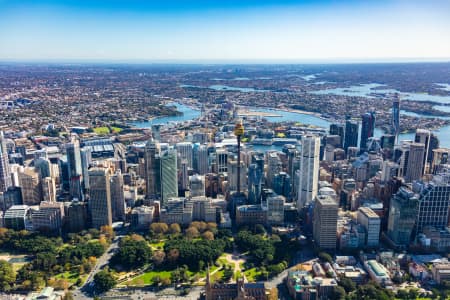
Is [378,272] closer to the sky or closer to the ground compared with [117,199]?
closer to the ground

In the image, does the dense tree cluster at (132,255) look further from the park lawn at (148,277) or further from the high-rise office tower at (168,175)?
the high-rise office tower at (168,175)

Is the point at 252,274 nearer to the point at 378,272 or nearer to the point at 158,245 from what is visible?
the point at 378,272

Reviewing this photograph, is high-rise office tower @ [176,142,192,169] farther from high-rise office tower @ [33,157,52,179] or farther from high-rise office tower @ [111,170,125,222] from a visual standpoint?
high-rise office tower @ [33,157,52,179]

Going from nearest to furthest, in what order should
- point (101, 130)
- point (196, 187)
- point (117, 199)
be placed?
1. point (117, 199)
2. point (196, 187)
3. point (101, 130)

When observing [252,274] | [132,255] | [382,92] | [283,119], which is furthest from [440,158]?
[382,92]

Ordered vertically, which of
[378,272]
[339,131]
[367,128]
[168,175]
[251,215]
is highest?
[367,128]

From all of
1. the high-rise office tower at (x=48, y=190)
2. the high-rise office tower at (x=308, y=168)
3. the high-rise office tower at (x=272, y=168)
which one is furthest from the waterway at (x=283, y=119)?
the high-rise office tower at (x=48, y=190)

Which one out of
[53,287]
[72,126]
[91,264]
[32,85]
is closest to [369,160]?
[91,264]
